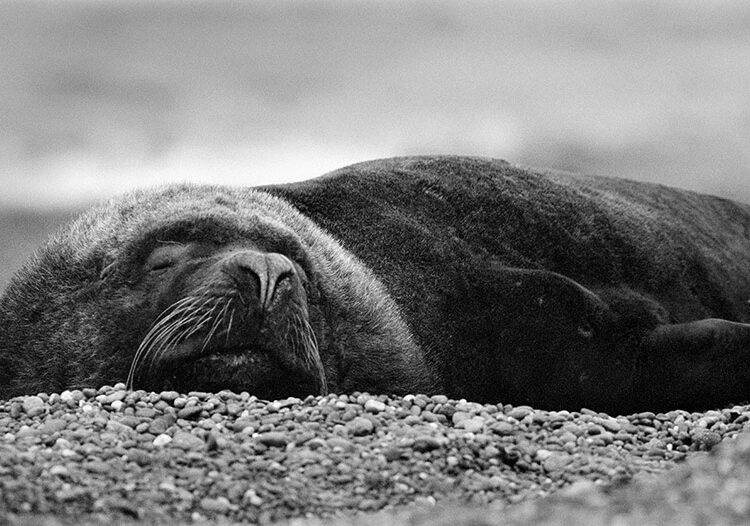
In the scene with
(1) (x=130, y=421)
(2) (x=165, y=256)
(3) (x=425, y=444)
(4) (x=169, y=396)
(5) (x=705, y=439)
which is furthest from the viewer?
(2) (x=165, y=256)

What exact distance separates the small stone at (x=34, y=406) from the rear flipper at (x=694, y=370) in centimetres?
541

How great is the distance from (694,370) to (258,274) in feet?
15.8

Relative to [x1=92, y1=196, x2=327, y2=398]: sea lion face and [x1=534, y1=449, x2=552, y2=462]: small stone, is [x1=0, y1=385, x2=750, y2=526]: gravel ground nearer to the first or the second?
[x1=534, y1=449, x2=552, y2=462]: small stone

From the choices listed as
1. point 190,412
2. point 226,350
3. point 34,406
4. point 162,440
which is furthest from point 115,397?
point 162,440

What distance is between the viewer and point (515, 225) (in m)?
10.5

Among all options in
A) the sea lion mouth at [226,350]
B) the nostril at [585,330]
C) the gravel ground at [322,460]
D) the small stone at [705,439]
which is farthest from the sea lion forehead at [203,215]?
the small stone at [705,439]

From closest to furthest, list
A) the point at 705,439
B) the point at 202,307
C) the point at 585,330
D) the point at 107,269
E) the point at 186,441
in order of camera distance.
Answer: the point at 186,441 → the point at 202,307 → the point at 705,439 → the point at 107,269 → the point at 585,330

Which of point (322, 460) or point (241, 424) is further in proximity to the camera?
point (241, 424)

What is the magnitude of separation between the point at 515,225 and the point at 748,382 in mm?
2497

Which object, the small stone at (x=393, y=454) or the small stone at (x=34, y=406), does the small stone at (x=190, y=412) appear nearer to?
the small stone at (x=34, y=406)

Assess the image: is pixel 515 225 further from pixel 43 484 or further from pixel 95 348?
pixel 43 484

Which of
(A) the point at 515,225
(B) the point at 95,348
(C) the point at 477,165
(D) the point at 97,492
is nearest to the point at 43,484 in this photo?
(D) the point at 97,492

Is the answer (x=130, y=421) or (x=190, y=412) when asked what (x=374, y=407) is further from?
(x=130, y=421)

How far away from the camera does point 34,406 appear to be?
22.2ft
